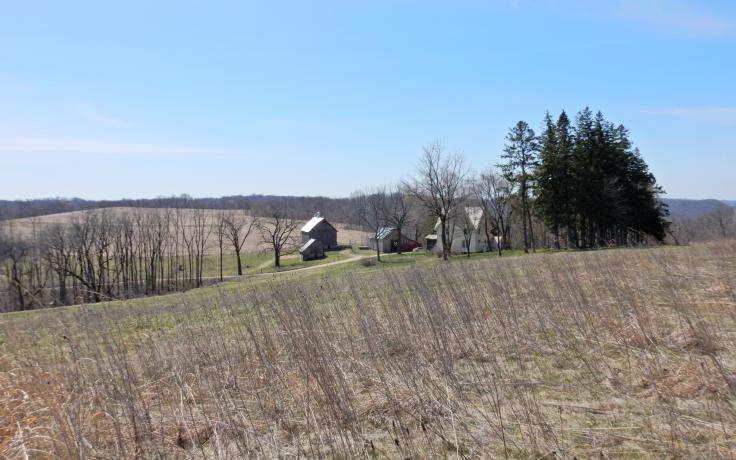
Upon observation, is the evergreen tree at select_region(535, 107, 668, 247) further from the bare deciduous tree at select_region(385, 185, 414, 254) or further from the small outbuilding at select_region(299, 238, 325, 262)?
the small outbuilding at select_region(299, 238, 325, 262)

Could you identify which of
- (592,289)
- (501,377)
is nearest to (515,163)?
(592,289)

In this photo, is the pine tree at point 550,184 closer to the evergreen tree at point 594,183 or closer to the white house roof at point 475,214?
the evergreen tree at point 594,183

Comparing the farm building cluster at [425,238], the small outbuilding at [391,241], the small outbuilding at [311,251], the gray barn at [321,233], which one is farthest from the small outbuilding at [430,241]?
the gray barn at [321,233]

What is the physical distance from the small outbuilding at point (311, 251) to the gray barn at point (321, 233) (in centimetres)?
446

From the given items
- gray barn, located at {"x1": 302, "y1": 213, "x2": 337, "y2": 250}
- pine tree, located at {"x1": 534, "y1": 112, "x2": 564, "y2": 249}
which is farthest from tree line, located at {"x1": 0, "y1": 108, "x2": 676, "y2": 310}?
gray barn, located at {"x1": 302, "y1": 213, "x2": 337, "y2": 250}

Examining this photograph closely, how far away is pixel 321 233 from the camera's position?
8175 centimetres

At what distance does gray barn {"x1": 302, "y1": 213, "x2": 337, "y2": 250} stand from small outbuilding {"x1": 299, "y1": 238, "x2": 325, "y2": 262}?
4.46 m

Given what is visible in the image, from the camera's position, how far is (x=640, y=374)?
4414 millimetres

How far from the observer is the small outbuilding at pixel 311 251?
73.5 m

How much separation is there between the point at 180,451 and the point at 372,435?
140cm

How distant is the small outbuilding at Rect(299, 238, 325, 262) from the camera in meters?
73.5

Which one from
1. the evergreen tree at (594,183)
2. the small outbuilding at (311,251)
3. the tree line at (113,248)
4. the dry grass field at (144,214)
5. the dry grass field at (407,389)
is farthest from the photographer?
the small outbuilding at (311,251)

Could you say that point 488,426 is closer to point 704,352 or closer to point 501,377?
point 501,377

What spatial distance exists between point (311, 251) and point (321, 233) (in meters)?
8.40
